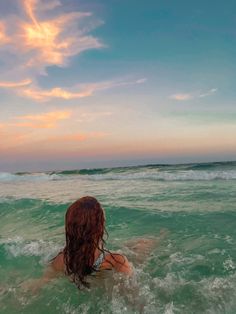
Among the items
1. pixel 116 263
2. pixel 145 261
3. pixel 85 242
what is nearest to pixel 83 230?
pixel 85 242

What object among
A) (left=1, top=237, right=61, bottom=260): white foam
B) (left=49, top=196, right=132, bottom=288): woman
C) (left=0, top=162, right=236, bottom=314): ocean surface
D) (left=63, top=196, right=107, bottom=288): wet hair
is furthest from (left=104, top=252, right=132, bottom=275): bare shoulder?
(left=1, top=237, right=61, bottom=260): white foam

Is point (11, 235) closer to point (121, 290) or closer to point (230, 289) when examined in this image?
point (121, 290)

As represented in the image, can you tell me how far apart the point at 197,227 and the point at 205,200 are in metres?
3.07

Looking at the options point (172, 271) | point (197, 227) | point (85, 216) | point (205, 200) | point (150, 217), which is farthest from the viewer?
point (205, 200)

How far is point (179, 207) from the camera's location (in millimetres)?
8727

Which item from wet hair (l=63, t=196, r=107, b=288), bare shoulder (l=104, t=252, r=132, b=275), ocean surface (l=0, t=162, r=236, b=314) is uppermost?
wet hair (l=63, t=196, r=107, b=288)

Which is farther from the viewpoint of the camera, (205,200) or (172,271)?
(205,200)

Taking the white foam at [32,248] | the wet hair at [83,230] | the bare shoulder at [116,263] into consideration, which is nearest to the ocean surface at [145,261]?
the white foam at [32,248]

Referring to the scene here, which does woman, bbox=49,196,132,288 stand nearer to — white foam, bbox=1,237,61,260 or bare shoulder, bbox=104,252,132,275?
bare shoulder, bbox=104,252,132,275

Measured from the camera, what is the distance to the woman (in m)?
3.33

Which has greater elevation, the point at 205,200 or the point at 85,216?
the point at 85,216

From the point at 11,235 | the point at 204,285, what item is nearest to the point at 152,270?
the point at 204,285

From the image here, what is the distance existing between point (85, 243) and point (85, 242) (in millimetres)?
12

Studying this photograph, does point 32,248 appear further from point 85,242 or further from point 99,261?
point 85,242
